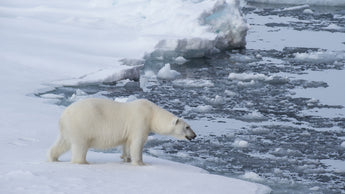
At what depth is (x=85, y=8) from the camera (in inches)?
631

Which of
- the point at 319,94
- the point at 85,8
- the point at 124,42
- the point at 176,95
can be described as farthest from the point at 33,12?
the point at 319,94

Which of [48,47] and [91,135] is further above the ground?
[48,47]

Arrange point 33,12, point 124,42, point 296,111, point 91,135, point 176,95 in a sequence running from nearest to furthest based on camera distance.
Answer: point 91,135 < point 296,111 < point 176,95 < point 124,42 < point 33,12

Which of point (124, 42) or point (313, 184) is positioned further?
point (124, 42)

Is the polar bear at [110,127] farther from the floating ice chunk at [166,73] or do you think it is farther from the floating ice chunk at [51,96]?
the floating ice chunk at [166,73]

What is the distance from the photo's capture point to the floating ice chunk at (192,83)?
10477mm

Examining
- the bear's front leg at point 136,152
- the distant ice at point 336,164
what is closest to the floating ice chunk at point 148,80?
the distant ice at point 336,164

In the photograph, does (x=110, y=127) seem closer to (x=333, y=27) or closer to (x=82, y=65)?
(x=82, y=65)

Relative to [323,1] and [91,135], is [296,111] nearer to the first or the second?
[91,135]

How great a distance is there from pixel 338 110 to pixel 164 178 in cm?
490

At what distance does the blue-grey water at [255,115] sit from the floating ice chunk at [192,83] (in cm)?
2

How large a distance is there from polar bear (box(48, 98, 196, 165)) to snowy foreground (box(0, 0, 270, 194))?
0.16 m

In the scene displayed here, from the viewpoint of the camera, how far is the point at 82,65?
10648 mm

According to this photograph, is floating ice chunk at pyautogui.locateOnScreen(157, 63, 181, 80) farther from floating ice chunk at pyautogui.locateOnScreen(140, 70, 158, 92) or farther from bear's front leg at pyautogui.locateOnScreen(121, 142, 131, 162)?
bear's front leg at pyautogui.locateOnScreen(121, 142, 131, 162)
